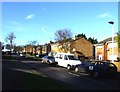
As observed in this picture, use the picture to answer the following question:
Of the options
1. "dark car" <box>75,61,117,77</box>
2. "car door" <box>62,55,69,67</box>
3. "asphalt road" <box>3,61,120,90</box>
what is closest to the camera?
"asphalt road" <box>3,61,120,90</box>

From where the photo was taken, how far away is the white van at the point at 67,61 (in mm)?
34609

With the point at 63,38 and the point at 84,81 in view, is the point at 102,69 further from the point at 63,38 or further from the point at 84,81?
the point at 63,38

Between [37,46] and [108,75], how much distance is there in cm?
11060

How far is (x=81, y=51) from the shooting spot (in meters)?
83.1

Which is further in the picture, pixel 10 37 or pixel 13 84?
pixel 10 37

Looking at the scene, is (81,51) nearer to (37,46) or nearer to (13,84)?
(37,46)

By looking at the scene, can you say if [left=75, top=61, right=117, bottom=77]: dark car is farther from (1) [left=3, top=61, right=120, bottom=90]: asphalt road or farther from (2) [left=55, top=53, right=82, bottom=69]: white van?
(2) [left=55, top=53, right=82, bottom=69]: white van

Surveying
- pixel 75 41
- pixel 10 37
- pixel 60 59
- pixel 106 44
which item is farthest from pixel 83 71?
pixel 10 37

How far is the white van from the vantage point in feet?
114

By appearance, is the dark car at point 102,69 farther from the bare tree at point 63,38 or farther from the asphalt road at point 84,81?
the bare tree at point 63,38

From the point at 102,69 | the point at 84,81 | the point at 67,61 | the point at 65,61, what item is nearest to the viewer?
the point at 84,81

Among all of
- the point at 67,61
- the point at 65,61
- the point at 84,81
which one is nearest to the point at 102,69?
the point at 84,81

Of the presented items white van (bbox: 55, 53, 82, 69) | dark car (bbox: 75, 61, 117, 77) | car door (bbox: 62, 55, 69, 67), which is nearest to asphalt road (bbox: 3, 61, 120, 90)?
dark car (bbox: 75, 61, 117, 77)

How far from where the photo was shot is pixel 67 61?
36.0 metres
